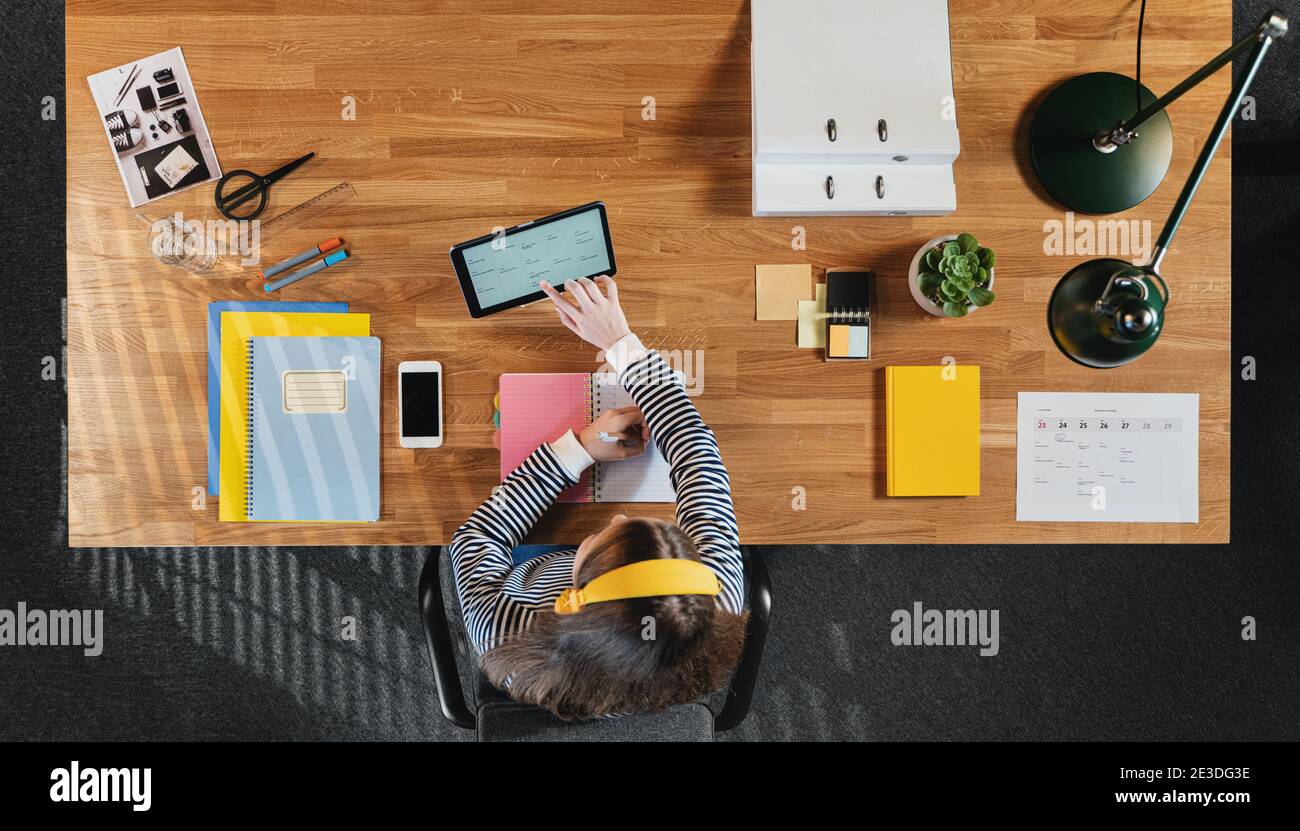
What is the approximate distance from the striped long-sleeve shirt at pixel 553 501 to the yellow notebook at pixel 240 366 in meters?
0.40

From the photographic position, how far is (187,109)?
1.25 meters

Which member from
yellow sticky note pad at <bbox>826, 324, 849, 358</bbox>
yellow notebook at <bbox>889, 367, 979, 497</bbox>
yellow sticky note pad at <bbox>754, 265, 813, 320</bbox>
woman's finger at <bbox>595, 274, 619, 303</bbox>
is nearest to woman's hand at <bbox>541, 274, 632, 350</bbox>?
woman's finger at <bbox>595, 274, 619, 303</bbox>

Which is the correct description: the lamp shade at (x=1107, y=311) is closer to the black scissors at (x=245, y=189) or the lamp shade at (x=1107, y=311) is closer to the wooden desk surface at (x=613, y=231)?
the wooden desk surface at (x=613, y=231)

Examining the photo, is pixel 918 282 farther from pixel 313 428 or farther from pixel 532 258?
pixel 313 428

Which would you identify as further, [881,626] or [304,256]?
[881,626]

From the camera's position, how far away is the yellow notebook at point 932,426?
125 cm

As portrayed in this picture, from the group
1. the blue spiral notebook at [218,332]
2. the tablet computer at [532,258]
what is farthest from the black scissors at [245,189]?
the tablet computer at [532,258]

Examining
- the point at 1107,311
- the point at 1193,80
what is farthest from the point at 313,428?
the point at 1193,80

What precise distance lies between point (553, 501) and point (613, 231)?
0.50 meters

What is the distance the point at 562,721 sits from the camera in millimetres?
1169
